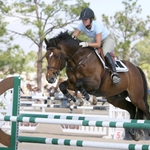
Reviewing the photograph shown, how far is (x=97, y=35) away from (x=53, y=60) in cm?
87

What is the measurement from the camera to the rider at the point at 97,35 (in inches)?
287

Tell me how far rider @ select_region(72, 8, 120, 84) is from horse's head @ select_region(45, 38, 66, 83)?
48cm

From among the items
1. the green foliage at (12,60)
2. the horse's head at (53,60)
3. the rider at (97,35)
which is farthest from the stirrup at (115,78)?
the green foliage at (12,60)

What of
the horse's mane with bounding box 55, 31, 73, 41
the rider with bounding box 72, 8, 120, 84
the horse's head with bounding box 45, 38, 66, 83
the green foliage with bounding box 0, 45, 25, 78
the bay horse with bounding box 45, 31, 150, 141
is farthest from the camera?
the green foliage with bounding box 0, 45, 25, 78

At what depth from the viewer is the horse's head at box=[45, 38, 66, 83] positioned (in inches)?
272

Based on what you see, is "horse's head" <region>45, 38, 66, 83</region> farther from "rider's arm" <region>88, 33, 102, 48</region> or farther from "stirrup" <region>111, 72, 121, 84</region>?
"stirrup" <region>111, 72, 121, 84</region>

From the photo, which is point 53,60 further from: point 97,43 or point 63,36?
point 97,43

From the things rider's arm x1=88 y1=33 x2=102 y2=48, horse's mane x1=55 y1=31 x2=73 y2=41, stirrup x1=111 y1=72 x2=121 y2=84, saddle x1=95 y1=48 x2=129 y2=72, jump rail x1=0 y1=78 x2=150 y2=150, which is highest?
horse's mane x1=55 y1=31 x2=73 y2=41

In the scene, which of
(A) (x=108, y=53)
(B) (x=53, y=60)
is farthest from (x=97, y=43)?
(B) (x=53, y=60)

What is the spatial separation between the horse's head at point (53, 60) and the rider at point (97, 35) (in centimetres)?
48

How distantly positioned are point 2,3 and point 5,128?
713 inches

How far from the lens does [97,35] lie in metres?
7.35

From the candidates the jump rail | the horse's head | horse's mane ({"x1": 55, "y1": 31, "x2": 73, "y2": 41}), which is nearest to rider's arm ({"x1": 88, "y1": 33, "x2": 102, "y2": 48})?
horse's mane ({"x1": 55, "y1": 31, "x2": 73, "y2": 41})

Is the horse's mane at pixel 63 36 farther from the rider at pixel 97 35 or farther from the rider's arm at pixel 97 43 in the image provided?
the rider's arm at pixel 97 43
